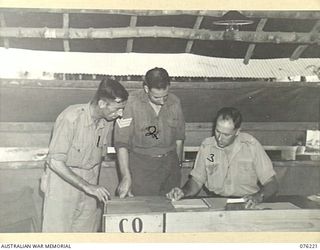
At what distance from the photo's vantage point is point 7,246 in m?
1.25

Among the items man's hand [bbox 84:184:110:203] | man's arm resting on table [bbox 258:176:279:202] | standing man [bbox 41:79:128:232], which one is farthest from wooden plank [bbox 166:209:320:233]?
standing man [bbox 41:79:128:232]

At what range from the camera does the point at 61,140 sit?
1.36 metres

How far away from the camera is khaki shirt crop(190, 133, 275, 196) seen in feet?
5.03

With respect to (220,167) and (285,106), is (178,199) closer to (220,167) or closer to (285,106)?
(220,167)

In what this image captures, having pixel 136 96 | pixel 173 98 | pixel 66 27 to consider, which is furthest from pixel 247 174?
pixel 66 27

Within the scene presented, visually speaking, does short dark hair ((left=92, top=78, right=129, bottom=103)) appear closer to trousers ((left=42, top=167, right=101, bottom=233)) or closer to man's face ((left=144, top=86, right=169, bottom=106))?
man's face ((left=144, top=86, right=169, bottom=106))

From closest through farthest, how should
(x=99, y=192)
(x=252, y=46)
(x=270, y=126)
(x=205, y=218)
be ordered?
1. (x=205, y=218)
2. (x=99, y=192)
3. (x=252, y=46)
4. (x=270, y=126)

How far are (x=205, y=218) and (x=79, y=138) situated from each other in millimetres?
543

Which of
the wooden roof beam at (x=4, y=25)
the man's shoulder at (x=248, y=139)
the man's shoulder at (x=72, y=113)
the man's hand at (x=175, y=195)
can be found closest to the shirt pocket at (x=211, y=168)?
the man's shoulder at (x=248, y=139)

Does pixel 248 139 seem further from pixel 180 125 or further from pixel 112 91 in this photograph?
pixel 112 91

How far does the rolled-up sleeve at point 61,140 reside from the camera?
136 cm

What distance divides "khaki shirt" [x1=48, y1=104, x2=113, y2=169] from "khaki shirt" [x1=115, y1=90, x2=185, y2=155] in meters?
0.15

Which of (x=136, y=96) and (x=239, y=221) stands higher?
(x=136, y=96)

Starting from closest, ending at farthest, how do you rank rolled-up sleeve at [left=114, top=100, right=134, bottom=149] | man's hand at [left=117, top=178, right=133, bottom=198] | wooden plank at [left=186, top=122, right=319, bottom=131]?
man's hand at [left=117, top=178, right=133, bottom=198]
rolled-up sleeve at [left=114, top=100, right=134, bottom=149]
wooden plank at [left=186, top=122, right=319, bottom=131]
